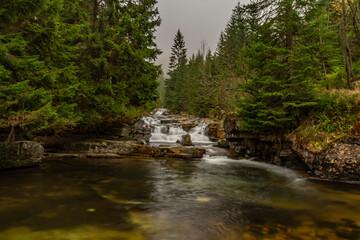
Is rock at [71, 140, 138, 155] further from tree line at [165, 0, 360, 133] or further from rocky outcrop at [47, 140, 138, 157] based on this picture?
tree line at [165, 0, 360, 133]

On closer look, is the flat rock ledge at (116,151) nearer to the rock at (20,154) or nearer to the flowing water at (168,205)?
the flowing water at (168,205)

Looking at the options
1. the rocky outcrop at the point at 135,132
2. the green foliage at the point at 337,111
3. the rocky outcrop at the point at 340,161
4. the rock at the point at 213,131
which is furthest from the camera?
the rock at the point at 213,131

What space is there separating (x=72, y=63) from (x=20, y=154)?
432 cm

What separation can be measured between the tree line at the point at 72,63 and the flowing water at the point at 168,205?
2206mm

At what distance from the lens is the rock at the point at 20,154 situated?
7684 millimetres

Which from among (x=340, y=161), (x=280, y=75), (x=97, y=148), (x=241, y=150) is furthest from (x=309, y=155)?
(x=97, y=148)

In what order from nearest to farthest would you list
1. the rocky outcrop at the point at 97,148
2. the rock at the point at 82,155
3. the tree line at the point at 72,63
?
the tree line at the point at 72,63, the rock at the point at 82,155, the rocky outcrop at the point at 97,148

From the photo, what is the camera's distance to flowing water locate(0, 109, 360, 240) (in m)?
4.18

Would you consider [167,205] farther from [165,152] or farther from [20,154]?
[165,152]

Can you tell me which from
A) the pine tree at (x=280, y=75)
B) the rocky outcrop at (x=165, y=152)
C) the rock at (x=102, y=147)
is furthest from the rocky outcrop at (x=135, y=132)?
the pine tree at (x=280, y=75)

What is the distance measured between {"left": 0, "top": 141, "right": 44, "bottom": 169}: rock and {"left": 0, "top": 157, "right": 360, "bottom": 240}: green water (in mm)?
384

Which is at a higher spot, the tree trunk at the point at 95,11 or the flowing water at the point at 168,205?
the tree trunk at the point at 95,11

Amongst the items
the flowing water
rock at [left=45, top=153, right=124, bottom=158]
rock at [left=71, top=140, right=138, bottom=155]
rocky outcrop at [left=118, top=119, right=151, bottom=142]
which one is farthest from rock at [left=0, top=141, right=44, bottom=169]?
rocky outcrop at [left=118, top=119, right=151, bottom=142]

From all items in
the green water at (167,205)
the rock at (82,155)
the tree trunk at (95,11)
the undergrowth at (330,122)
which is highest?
the tree trunk at (95,11)
